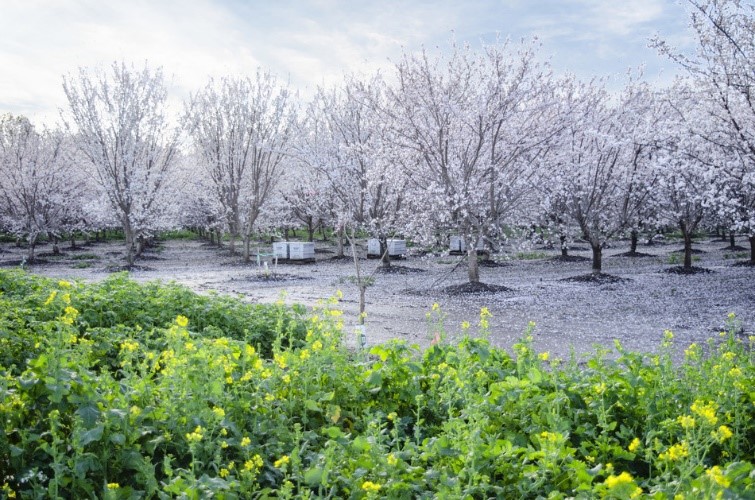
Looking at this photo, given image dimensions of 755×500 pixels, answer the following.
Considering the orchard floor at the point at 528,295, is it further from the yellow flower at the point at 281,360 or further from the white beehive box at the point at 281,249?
the yellow flower at the point at 281,360

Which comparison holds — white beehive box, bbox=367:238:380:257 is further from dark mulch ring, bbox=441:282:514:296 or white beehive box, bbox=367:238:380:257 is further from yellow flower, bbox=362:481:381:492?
yellow flower, bbox=362:481:381:492

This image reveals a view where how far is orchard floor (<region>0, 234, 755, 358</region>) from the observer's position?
1011 cm

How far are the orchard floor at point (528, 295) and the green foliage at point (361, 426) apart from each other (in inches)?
34.5

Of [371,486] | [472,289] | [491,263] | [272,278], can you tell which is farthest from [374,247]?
[371,486]

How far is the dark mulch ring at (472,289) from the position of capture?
51.2 feet

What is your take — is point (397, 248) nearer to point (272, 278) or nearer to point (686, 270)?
point (272, 278)

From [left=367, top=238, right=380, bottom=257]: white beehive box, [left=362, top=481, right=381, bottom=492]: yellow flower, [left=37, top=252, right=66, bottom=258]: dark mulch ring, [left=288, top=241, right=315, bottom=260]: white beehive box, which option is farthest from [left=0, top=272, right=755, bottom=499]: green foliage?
[left=37, top=252, right=66, bottom=258]: dark mulch ring

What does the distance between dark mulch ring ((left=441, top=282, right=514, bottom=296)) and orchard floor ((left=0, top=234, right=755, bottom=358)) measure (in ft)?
0.79

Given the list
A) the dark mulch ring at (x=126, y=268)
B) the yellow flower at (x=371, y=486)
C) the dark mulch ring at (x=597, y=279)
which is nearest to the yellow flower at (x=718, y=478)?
the yellow flower at (x=371, y=486)

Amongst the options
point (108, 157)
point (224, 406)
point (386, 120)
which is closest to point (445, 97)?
point (386, 120)

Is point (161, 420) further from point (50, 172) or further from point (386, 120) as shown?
point (50, 172)

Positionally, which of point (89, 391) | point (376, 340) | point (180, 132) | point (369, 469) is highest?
Answer: point (180, 132)

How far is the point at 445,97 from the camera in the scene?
51.0ft

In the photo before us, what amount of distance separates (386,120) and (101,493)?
15361 mm
